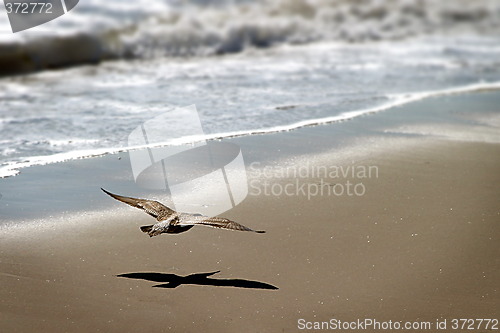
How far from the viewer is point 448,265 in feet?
12.5

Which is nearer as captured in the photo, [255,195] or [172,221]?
[172,221]

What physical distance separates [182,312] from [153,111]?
4310mm

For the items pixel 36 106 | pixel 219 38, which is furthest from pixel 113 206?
pixel 219 38

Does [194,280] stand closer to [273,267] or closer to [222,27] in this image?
[273,267]

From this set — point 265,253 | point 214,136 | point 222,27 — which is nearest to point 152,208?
point 265,253

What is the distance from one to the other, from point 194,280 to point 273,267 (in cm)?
48

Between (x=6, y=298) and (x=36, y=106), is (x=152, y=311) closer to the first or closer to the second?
(x=6, y=298)

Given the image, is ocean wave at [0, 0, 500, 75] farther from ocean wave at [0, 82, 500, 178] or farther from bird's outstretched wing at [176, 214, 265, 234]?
bird's outstretched wing at [176, 214, 265, 234]

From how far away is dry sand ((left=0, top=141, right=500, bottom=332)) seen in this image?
331 cm

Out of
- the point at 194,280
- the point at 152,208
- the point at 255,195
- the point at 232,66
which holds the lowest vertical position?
the point at 232,66

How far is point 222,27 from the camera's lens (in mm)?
14102

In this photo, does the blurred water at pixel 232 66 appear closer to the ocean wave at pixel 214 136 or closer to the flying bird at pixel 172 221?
the ocean wave at pixel 214 136

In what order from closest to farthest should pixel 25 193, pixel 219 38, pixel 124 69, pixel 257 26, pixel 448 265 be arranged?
pixel 448 265 → pixel 25 193 → pixel 124 69 → pixel 219 38 → pixel 257 26

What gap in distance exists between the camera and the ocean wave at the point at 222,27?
11.9 metres
